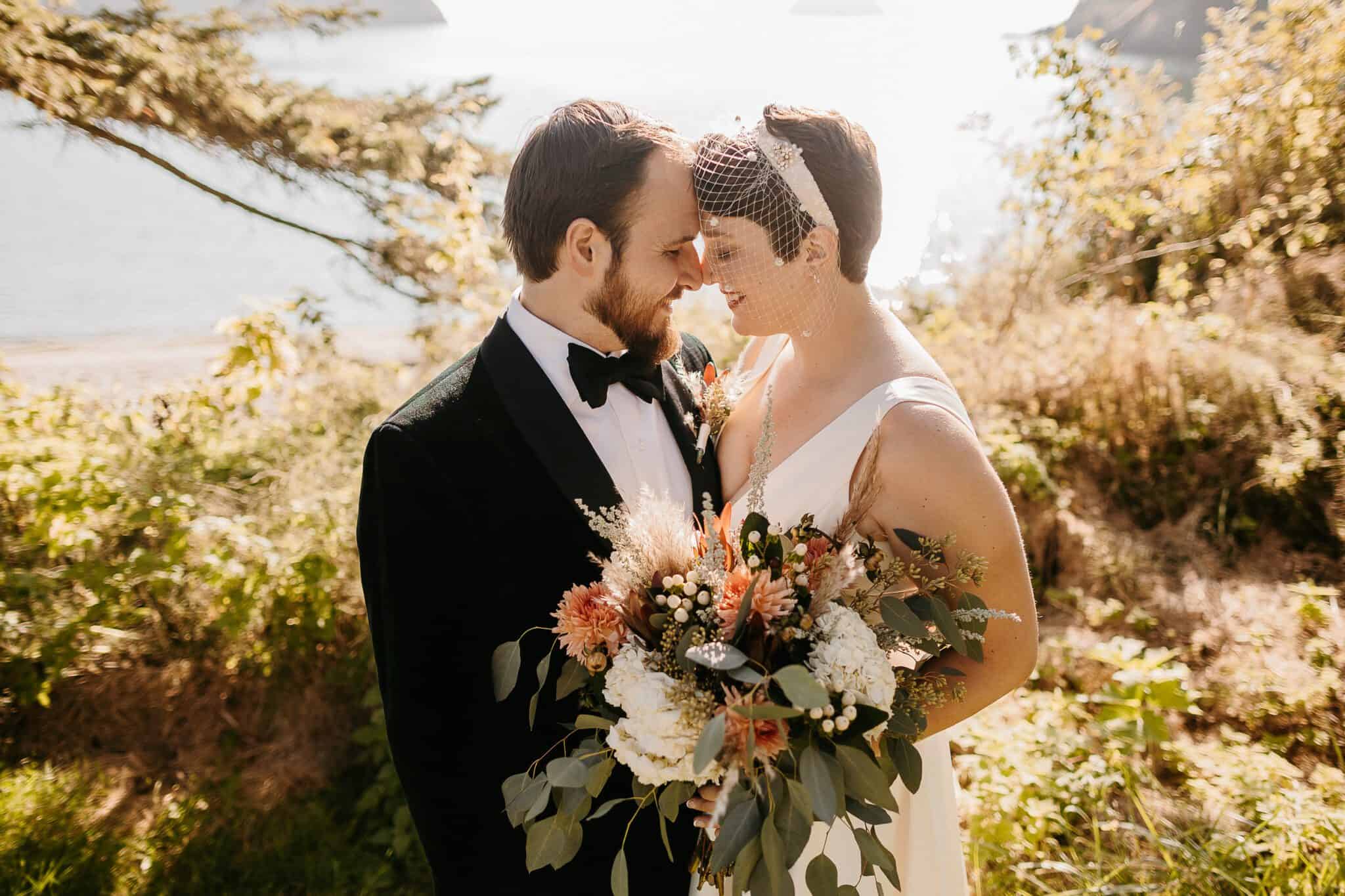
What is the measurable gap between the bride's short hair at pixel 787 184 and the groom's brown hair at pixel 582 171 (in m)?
0.17

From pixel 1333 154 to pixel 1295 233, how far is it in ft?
2.04

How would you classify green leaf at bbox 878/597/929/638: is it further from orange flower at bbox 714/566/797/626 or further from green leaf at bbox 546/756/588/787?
green leaf at bbox 546/756/588/787

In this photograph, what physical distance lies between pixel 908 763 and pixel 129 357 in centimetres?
672

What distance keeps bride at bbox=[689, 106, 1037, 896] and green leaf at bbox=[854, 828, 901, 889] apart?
0.31 metres

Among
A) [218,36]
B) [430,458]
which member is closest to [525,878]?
[430,458]

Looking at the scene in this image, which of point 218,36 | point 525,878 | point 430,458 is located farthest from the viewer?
point 218,36

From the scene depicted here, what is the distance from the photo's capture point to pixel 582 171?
194 centimetres

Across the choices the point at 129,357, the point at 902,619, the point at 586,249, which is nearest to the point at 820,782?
the point at 902,619

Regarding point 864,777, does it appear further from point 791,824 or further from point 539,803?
point 539,803

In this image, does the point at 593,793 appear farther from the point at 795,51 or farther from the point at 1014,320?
the point at 1014,320

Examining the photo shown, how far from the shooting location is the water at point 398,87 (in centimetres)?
565

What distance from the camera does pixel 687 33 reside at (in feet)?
20.8

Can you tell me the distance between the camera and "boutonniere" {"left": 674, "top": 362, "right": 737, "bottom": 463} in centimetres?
228

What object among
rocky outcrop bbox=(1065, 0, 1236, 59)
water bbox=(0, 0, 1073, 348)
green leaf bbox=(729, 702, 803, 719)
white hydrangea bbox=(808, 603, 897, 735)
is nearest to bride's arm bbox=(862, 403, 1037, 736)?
white hydrangea bbox=(808, 603, 897, 735)
